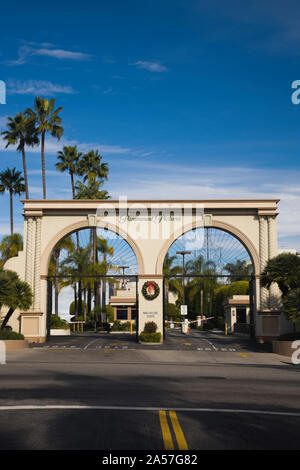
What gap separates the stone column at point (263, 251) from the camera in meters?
32.8

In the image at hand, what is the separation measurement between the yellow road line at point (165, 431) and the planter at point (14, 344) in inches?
805

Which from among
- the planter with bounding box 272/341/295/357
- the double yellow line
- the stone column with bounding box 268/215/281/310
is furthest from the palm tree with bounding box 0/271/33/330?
the double yellow line

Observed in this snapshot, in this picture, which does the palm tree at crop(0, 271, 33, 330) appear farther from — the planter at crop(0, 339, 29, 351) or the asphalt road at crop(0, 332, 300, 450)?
the asphalt road at crop(0, 332, 300, 450)

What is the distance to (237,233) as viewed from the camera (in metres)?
33.7

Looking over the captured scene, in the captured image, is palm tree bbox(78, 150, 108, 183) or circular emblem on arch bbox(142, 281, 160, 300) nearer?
circular emblem on arch bbox(142, 281, 160, 300)

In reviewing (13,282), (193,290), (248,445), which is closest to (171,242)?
(13,282)

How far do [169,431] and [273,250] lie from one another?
26215 millimetres

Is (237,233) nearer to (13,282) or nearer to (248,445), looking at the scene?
(13,282)

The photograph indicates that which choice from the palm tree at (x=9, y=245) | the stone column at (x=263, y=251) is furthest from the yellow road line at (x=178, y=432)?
the palm tree at (x=9, y=245)

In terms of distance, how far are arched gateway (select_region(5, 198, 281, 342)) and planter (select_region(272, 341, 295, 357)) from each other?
4.59 m

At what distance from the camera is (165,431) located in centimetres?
823

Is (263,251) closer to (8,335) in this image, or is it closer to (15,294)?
(15,294)

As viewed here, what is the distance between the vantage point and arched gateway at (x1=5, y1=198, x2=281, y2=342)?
1308 inches

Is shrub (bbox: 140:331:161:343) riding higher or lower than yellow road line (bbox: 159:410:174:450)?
lower
